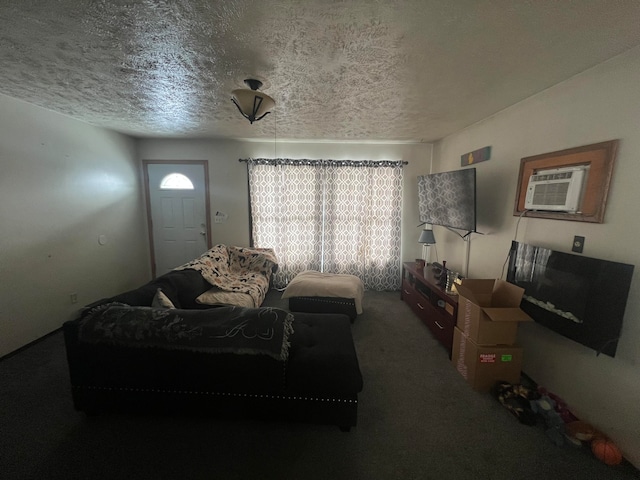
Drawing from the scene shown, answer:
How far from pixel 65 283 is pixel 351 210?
3.78 m

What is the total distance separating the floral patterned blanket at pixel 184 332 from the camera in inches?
60.2

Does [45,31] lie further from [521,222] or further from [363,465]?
[521,222]

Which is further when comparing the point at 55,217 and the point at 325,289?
the point at 325,289

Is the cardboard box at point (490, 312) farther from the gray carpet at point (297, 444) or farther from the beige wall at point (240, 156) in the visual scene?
the beige wall at point (240, 156)

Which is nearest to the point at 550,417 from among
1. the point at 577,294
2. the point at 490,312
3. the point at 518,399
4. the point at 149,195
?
Answer: the point at 518,399

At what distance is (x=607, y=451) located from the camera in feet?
4.64

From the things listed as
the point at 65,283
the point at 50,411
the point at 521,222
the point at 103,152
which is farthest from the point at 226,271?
the point at 521,222

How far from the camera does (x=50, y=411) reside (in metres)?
1.72

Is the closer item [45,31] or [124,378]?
[45,31]

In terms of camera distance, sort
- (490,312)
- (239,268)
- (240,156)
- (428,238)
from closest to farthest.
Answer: (490,312), (428,238), (239,268), (240,156)

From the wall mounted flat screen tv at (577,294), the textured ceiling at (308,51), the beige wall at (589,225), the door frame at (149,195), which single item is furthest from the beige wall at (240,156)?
the wall mounted flat screen tv at (577,294)

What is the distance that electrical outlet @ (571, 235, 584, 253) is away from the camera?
1.67m

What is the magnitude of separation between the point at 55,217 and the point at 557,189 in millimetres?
4728

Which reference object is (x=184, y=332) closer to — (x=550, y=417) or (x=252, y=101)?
(x=252, y=101)
